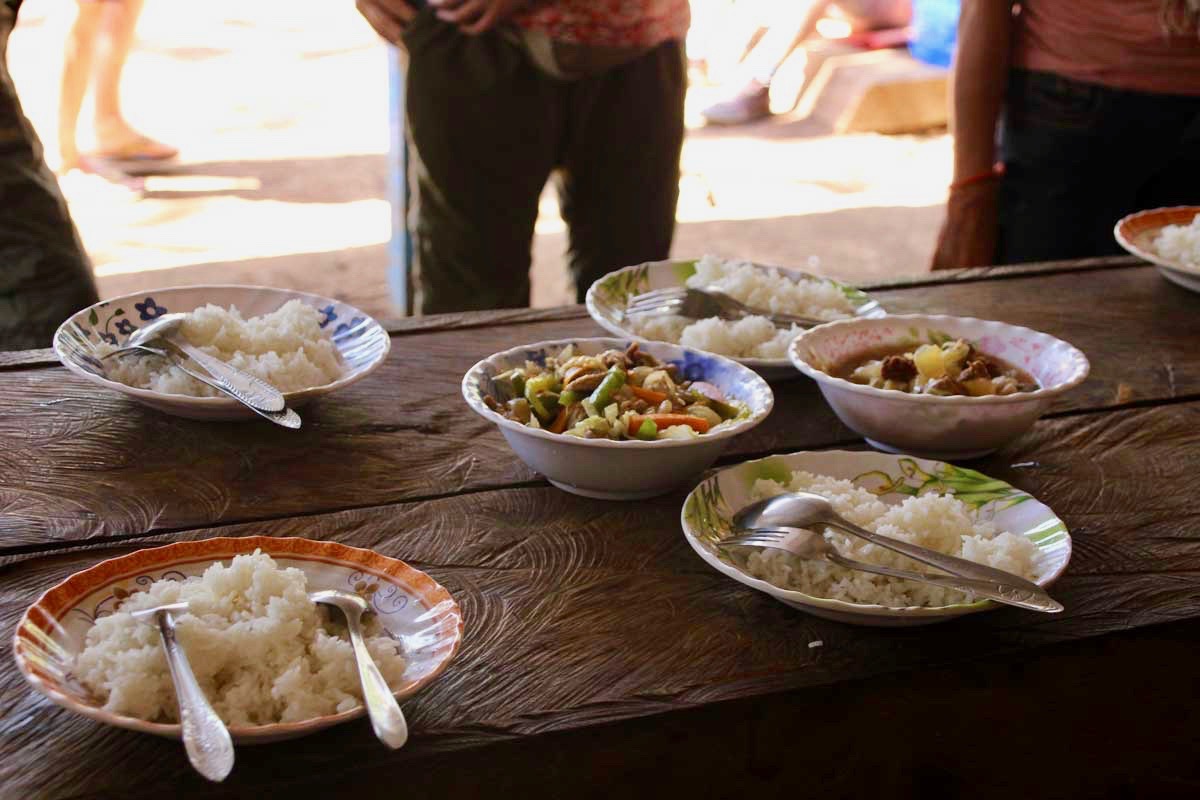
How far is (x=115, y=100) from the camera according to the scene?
5.30 m

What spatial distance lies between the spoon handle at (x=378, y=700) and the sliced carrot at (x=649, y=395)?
1.67 feet

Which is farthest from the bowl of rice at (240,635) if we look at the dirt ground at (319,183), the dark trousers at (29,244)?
the dirt ground at (319,183)

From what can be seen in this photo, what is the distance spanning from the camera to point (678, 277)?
78.3 inches

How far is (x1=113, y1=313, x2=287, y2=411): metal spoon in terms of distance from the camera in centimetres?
143

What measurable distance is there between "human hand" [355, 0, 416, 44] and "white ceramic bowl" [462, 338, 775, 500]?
1260 millimetres

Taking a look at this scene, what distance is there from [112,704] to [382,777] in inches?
8.3

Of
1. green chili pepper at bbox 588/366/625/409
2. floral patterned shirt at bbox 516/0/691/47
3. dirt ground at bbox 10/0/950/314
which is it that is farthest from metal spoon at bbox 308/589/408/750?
dirt ground at bbox 10/0/950/314

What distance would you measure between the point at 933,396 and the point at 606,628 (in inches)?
20.1

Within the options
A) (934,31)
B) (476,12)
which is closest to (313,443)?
(476,12)

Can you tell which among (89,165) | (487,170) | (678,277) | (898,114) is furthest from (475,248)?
(898,114)

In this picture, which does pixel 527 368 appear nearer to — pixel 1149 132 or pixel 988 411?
pixel 988 411

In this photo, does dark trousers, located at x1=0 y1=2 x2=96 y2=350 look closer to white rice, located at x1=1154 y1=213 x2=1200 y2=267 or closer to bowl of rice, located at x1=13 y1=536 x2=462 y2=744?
bowl of rice, located at x1=13 y1=536 x2=462 y2=744

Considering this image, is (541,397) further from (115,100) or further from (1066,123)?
(115,100)

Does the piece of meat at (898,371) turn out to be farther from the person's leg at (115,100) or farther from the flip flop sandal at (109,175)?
the person's leg at (115,100)
